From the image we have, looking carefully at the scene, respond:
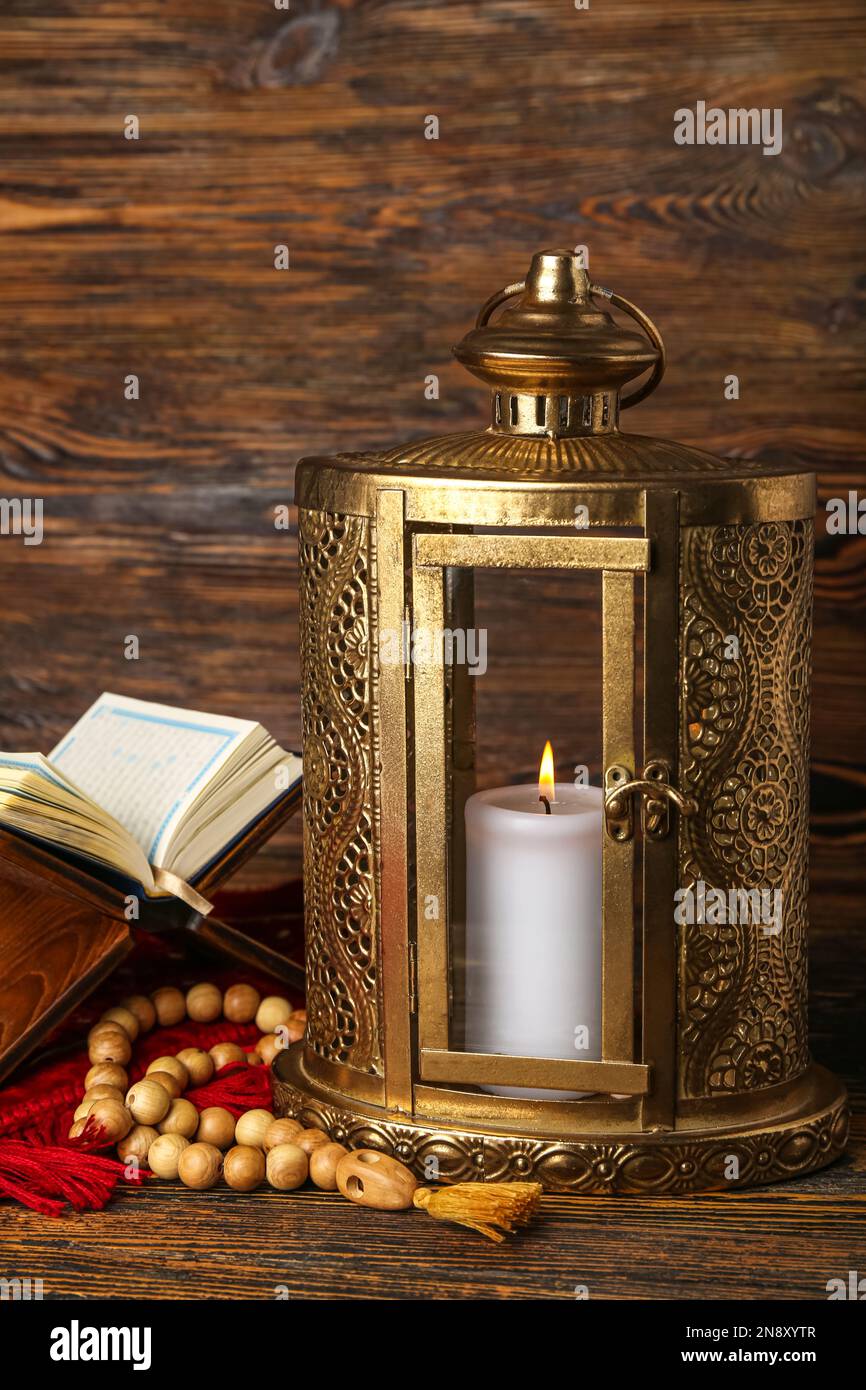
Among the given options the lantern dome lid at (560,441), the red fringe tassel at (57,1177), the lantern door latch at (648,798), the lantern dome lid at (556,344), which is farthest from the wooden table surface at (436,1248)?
the lantern dome lid at (556,344)

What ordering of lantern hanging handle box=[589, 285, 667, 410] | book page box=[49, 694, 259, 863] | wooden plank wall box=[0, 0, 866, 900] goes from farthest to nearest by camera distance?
wooden plank wall box=[0, 0, 866, 900] → book page box=[49, 694, 259, 863] → lantern hanging handle box=[589, 285, 667, 410]

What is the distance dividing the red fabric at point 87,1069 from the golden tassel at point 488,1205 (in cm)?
28

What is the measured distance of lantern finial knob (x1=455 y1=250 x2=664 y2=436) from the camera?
1.39m

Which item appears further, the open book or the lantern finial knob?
the open book

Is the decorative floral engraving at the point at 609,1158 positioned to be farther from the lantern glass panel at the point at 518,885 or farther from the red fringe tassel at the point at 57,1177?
the red fringe tassel at the point at 57,1177

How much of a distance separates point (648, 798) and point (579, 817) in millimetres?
68

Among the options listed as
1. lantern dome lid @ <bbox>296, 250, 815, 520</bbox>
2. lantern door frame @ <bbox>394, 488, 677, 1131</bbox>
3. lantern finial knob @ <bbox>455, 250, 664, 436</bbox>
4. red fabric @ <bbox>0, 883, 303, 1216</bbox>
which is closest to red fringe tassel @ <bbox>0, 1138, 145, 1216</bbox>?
red fabric @ <bbox>0, 883, 303, 1216</bbox>

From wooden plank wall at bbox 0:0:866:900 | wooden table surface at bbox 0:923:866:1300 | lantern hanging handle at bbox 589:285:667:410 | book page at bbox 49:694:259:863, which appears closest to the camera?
wooden table surface at bbox 0:923:866:1300

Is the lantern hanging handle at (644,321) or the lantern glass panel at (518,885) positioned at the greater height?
the lantern hanging handle at (644,321)

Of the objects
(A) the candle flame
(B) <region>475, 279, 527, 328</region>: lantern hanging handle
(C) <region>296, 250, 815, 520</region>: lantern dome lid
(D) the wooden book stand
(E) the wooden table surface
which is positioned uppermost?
(B) <region>475, 279, 527, 328</region>: lantern hanging handle

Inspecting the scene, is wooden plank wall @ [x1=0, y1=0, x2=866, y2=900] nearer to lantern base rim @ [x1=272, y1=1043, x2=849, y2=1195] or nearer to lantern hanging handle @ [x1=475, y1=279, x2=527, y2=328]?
lantern hanging handle @ [x1=475, y1=279, x2=527, y2=328]

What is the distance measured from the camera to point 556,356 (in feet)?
4.54

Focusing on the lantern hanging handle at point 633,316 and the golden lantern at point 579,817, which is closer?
the golden lantern at point 579,817

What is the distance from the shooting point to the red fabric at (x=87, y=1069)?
4.67ft
